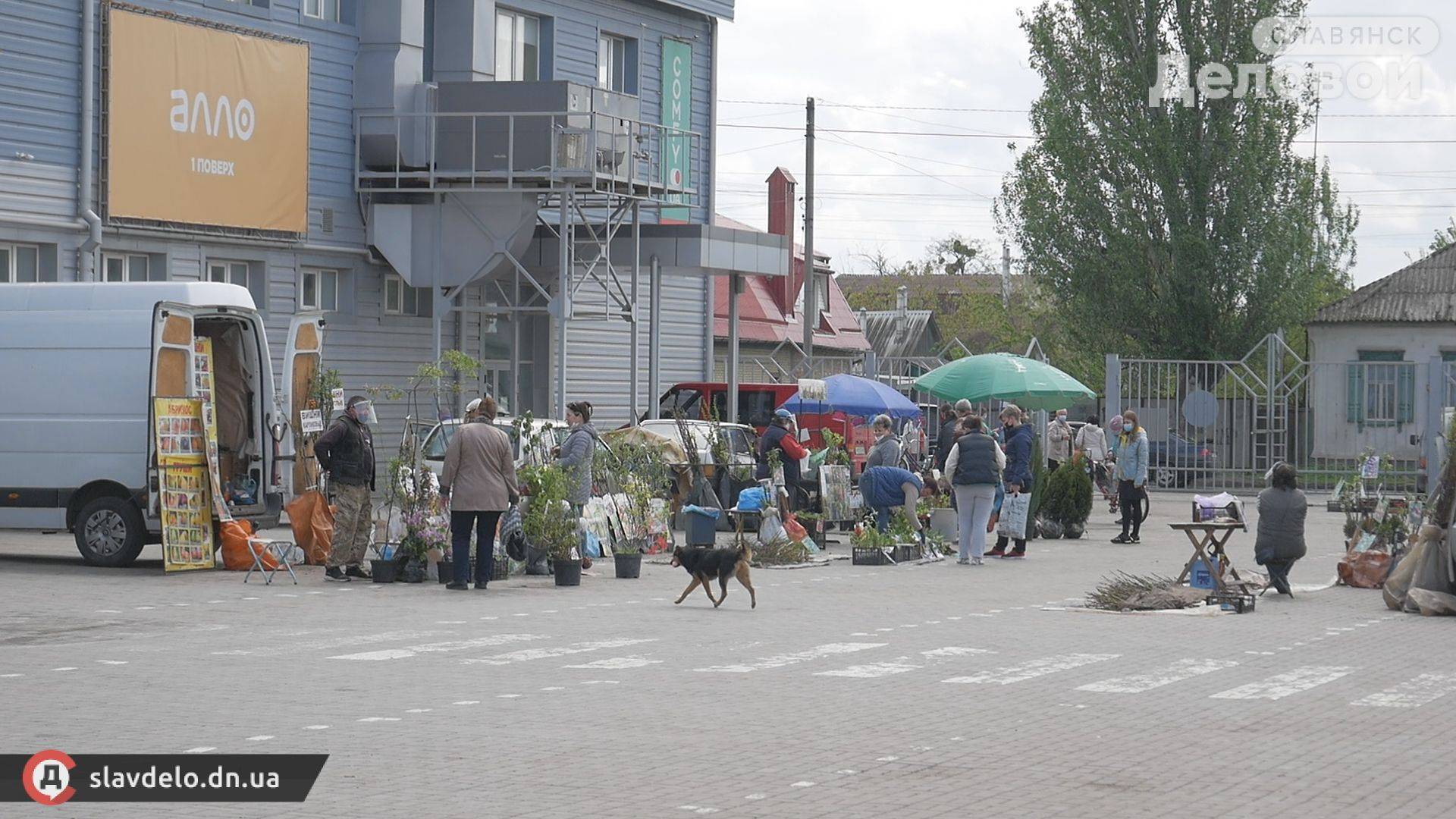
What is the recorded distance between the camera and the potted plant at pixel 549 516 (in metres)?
18.8

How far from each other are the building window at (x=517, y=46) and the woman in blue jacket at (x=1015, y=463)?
12.8m

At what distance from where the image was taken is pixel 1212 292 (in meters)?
47.1

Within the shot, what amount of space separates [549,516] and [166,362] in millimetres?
4291

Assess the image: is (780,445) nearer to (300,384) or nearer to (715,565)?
(300,384)

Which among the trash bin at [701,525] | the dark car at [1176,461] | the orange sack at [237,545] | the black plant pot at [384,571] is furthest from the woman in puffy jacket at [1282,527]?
the dark car at [1176,461]

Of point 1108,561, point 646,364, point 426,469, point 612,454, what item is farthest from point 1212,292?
point 426,469

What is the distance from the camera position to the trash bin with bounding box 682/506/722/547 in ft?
71.6

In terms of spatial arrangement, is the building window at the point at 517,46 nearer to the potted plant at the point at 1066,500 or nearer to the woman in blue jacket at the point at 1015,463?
the potted plant at the point at 1066,500

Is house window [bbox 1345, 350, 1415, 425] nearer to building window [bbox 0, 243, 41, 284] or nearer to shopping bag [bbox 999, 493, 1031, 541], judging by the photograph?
shopping bag [bbox 999, 493, 1031, 541]

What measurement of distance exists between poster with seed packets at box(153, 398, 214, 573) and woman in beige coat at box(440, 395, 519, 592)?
2985mm

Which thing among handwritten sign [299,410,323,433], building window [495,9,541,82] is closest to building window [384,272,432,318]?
building window [495,9,541,82]

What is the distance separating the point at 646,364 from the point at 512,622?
2178 centimetres

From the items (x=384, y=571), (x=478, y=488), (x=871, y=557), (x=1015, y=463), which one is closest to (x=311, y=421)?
(x=384, y=571)

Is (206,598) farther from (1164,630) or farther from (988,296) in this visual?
(988,296)
